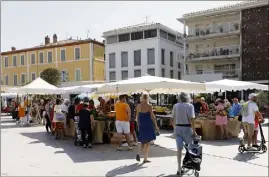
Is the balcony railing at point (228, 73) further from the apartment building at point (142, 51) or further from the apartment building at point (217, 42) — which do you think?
the apartment building at point (142, 51)

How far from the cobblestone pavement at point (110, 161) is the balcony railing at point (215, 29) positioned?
28.5 meters

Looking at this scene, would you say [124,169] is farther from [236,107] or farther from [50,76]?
[50,76]

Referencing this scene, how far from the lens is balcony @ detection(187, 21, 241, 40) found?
1501 inches

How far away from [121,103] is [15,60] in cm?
4886

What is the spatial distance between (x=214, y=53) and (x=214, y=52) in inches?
6.0

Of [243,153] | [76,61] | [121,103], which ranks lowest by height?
[243,153]

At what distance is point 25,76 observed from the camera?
53969 mm

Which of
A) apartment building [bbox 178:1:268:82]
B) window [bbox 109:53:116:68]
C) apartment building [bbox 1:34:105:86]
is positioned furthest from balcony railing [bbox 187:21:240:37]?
apartment building [bbox 1:34:105:86]

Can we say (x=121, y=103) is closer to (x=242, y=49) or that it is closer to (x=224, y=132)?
(x=224, y=132)

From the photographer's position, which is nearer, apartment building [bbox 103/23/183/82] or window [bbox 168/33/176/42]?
apartment building [bbox 103/23/183/82]

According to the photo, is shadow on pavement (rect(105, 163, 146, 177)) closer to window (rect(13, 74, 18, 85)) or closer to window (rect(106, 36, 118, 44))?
window (rect(106, 36, 118, 44))

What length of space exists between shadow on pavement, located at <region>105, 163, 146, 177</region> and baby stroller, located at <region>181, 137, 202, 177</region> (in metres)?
1.14

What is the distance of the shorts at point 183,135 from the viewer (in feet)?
23.9

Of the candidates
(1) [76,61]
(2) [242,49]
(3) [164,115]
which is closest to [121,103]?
(3) [164,115]
